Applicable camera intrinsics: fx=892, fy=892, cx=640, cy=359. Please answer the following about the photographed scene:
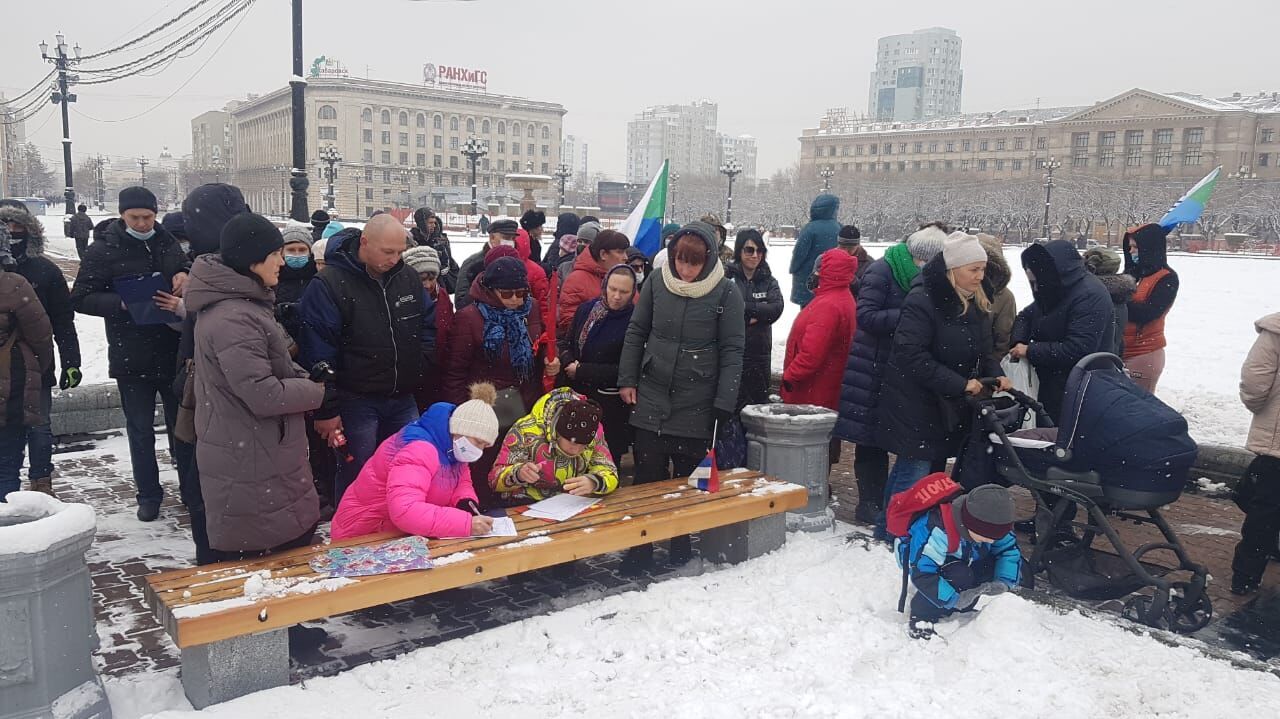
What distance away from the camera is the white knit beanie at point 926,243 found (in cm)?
584

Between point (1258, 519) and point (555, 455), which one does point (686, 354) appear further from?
point (1258, 519)

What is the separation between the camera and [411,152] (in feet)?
389

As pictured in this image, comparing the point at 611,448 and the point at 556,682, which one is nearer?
the point at 556,682

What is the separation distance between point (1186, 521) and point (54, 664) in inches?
269

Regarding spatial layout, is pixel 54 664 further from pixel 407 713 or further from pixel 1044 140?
pixel 1044 140

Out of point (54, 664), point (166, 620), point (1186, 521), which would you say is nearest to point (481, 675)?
point (166, 620)

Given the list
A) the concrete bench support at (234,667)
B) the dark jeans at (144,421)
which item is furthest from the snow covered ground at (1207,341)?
the concrete bench support at (234,667)

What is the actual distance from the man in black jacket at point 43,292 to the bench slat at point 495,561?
3.26 metres

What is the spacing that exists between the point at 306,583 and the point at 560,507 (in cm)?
143

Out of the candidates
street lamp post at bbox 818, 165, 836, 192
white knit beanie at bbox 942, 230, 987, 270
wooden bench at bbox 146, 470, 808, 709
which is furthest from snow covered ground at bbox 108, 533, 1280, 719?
street lamp post at bbox 818, 165, 836, 192

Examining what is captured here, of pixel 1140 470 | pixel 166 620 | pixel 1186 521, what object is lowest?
pixel 1186 521

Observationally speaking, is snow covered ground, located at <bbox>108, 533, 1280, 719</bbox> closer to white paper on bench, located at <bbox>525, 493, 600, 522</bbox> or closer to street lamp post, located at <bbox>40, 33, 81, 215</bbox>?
white paper on bench, located at <bbox>525, 493, 600, 522</bbox>

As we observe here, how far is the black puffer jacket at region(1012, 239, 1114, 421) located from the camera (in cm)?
554

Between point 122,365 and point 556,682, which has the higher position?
point 122,365
